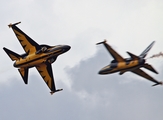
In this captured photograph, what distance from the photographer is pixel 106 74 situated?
14925 centimetres

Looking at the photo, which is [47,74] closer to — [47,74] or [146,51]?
[47,74]

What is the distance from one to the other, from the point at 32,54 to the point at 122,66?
21216mm

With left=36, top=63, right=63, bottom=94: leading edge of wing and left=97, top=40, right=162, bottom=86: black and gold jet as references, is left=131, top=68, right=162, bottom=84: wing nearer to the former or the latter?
left=97, top=40, right=162, bottom=86: black and gold jet

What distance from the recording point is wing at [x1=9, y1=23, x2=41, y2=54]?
15412cm

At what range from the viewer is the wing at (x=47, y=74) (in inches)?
6235

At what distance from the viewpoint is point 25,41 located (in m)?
155

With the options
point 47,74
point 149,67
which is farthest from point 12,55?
point 149,67

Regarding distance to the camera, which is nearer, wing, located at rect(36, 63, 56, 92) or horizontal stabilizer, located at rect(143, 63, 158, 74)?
horizontal stabilizer, located at rect(143, 63, 158, 74)

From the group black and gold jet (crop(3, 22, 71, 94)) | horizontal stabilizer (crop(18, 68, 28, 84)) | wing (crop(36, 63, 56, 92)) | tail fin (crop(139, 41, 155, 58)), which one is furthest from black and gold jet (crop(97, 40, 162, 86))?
horizontal stabilizer (crop(18, 68, 28, 84))

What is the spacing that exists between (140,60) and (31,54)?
83.6 feet

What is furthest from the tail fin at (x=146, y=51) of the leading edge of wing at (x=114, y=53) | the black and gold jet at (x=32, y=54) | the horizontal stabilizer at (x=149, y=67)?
the black and gold jet at (x=32, y=54)

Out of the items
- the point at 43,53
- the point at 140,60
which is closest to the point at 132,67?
the point at 140,60

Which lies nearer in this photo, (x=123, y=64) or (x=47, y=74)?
(x=123, y=64)

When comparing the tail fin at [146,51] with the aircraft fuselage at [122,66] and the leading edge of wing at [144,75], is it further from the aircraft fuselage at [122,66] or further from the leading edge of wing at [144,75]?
the aircraft fuselage at [122,66]
